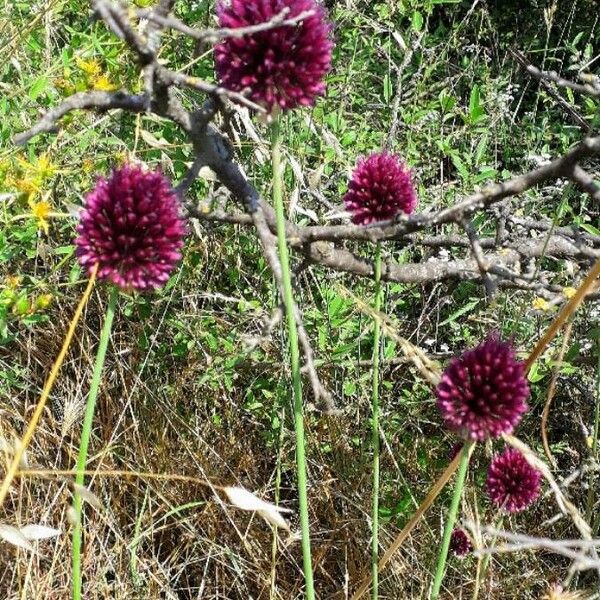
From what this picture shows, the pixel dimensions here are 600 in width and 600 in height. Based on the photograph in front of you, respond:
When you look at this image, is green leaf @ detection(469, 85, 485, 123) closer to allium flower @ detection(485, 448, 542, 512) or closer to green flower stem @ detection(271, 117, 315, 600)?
allium flower @ detection(485, 448, 542, 512)

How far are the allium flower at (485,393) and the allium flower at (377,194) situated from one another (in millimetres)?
414

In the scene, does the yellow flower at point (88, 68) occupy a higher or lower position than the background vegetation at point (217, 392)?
higher

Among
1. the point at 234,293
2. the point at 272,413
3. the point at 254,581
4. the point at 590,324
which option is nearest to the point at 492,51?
the point at 590,324

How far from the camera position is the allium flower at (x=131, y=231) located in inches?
37.2

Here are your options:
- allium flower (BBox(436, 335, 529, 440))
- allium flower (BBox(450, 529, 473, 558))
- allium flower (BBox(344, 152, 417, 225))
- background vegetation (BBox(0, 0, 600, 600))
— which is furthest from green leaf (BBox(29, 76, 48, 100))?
allium flower (BBox(450, 529, 473, 558))

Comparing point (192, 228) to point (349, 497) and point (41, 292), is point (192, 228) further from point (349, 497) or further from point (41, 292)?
point (349, 497)

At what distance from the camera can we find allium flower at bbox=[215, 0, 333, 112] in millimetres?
979

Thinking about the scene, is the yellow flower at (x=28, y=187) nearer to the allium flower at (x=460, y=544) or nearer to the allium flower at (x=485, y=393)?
the allium flower at (x=485, y=393)

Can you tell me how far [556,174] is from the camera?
1360 mm

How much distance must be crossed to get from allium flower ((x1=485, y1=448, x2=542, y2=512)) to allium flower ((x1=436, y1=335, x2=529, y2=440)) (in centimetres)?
35

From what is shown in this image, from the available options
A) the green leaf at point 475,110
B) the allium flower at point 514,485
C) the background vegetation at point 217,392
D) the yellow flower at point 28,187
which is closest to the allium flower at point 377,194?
the background vegetation at point 217,392

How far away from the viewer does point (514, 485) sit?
1389mm

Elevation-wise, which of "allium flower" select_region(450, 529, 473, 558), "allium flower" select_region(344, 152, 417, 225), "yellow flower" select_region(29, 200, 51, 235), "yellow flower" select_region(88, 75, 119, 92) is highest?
"yellow flower" select_region(88, 75, 119, 92)

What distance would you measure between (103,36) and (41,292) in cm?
65
